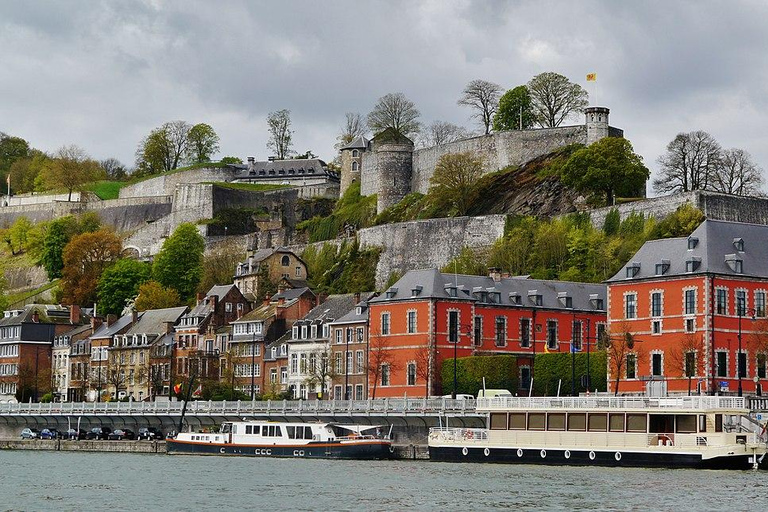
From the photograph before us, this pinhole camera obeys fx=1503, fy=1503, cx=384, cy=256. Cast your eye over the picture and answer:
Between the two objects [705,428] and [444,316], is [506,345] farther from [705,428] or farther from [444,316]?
→ [705,428]

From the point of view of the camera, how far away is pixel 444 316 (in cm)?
7712

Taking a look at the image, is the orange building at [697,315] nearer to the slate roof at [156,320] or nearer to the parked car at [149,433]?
the parked car at [149,433]

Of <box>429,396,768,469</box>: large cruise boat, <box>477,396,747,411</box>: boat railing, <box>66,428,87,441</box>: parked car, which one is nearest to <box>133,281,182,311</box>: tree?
<box>66,428,87,441</box>: parked car

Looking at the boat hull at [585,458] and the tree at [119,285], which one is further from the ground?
the tree at [119,285]

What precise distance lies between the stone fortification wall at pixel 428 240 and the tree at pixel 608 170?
18.7ft

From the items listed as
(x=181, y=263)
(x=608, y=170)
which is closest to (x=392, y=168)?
(x=181, y=263)

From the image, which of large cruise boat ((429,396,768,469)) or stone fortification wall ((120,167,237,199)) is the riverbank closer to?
large cruise boat ((429,396,768,469))

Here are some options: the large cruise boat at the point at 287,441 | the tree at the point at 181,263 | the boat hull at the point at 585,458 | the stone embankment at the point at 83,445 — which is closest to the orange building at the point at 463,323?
the large cruise boat at the point at 287,441

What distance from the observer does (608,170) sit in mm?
98688

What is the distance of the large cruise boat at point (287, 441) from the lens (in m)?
63.1

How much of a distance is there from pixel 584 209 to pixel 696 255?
30.9m

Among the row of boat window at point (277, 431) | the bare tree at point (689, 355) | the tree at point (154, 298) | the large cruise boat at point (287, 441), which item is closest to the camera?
the large cruise boat at point (287, 441)

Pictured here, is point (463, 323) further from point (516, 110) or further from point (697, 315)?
point (516, 110)

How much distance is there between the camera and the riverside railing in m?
63.9
